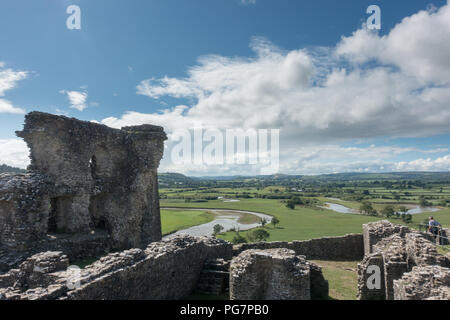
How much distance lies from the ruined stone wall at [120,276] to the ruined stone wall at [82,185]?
3565 mm

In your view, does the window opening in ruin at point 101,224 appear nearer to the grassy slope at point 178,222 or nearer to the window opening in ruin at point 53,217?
the window opening in ruin at point 53,217

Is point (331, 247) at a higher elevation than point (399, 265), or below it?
below

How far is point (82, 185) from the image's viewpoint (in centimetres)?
1648

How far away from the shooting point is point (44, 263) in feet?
32.7

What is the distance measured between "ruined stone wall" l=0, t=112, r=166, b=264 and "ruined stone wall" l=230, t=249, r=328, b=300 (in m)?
9.96

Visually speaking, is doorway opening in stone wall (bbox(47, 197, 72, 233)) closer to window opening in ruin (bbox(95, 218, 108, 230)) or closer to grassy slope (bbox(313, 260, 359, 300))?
window opening in ruin (bbox(95, 218, 108, 230))

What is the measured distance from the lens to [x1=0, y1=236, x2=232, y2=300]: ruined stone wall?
7928mm

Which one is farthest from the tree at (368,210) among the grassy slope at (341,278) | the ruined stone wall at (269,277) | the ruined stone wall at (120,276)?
the ruined stone wall at (269,277)

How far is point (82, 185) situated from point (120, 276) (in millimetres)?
9154

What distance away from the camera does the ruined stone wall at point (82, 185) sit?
1309 cm

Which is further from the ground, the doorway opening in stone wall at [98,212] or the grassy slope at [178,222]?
the doorway opening in stone wall at [98,212]
